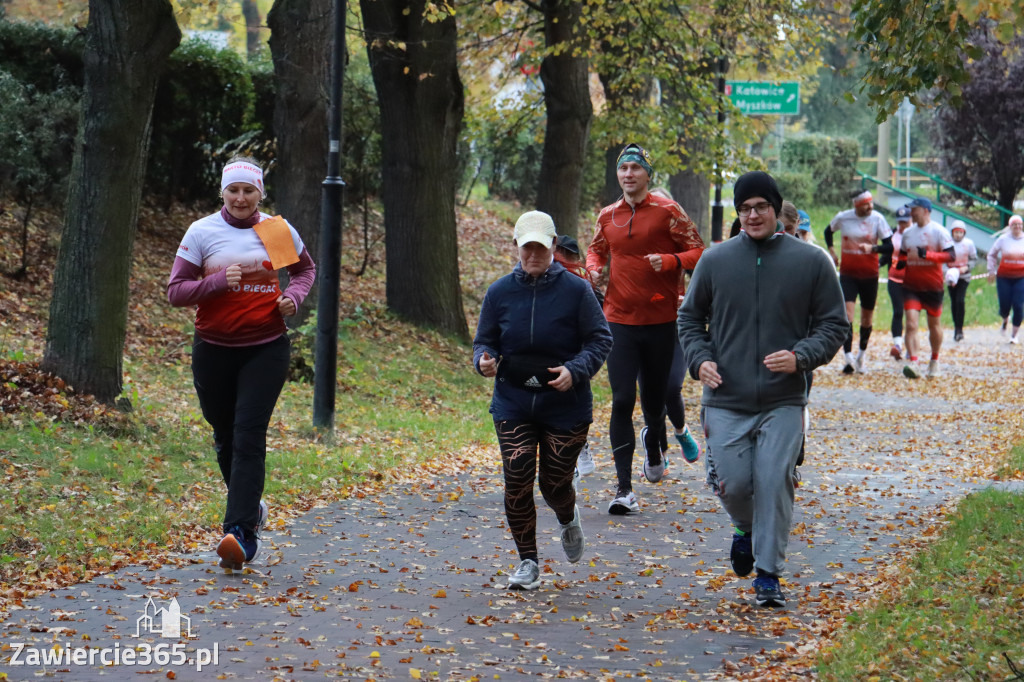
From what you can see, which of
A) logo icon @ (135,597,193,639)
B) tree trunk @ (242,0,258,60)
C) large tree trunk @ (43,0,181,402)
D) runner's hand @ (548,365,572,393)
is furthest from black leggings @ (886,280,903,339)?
tree trunk @ (242,0,258,60)

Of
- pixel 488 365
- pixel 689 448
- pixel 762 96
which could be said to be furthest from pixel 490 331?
pixel 762 96

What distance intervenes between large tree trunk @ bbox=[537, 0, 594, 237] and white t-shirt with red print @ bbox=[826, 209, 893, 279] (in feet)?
13.0

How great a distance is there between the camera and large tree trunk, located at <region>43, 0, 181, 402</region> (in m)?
10.1

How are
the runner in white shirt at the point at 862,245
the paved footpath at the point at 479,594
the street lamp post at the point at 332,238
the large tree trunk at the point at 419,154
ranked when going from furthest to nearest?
the runner in white shirt at the point at 862,245
the large tree trunk at the point at 419,154
the street lamp post at the point at 332,238
the paved footpath at the point at 479,594

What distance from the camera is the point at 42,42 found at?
17.7 meters

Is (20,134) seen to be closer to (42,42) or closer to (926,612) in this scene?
(42,42)

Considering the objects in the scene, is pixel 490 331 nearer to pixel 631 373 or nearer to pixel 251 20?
pixel 631 373

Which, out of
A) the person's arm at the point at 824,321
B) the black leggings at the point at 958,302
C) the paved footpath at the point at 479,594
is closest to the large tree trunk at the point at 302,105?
the paved footpath at the point at 479,594

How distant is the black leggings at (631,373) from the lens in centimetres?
883

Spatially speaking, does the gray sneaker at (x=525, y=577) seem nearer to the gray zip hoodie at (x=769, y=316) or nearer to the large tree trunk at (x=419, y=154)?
the gray zip hoodie at (x=769, y=316)

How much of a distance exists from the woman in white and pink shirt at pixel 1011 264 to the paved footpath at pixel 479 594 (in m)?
Result: 12.5

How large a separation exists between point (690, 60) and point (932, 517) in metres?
12.1

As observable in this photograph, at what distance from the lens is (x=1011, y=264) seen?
22266 mm

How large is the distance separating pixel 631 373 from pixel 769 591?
2.62 m
